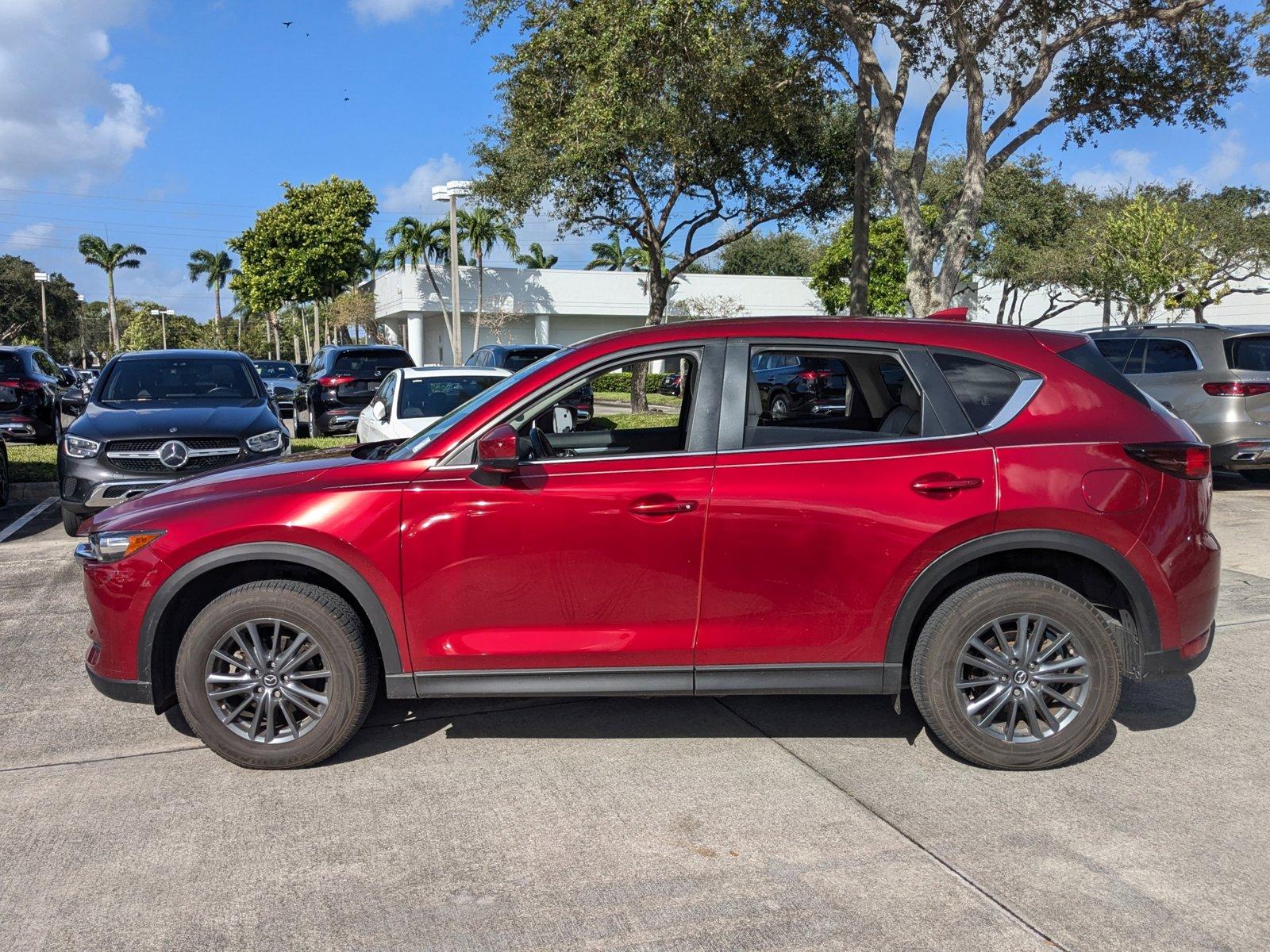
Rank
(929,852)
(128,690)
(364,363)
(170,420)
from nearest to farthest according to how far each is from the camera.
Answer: (929,852) → (128,690) → (170,420) → (364,363)

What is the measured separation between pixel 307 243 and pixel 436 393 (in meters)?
40.9

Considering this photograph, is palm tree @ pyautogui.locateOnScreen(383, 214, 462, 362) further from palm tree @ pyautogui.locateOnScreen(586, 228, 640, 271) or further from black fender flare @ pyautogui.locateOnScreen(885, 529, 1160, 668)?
black fender flare @ pyautogui.locateOnScreen(885, 529, 1160, 668)

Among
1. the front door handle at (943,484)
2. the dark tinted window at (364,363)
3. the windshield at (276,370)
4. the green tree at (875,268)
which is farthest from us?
the green tree at (875,268)

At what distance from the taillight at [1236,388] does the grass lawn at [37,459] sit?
9.57 meters

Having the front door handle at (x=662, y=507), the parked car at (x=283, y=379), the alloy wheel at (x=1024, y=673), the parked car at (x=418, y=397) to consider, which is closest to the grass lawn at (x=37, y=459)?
the parked car at (x=418, y=397)

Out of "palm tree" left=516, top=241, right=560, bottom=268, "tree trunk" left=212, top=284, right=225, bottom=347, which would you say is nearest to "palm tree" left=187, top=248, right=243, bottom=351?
"tree trunk" left=212, top=284, right=225, bottom=347

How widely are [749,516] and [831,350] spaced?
841mm

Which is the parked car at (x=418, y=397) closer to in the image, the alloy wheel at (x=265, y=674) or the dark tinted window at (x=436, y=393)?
the dark tinted window at (x=436, y=393)

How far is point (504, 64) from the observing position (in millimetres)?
19219

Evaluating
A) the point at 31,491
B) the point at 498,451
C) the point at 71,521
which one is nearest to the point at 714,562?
the point at 498,451

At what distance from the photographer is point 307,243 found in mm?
49000

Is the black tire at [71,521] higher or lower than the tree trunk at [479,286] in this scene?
lower

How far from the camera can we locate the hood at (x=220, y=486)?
4297mm

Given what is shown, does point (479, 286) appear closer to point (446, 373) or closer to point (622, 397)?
point (622, 397)
